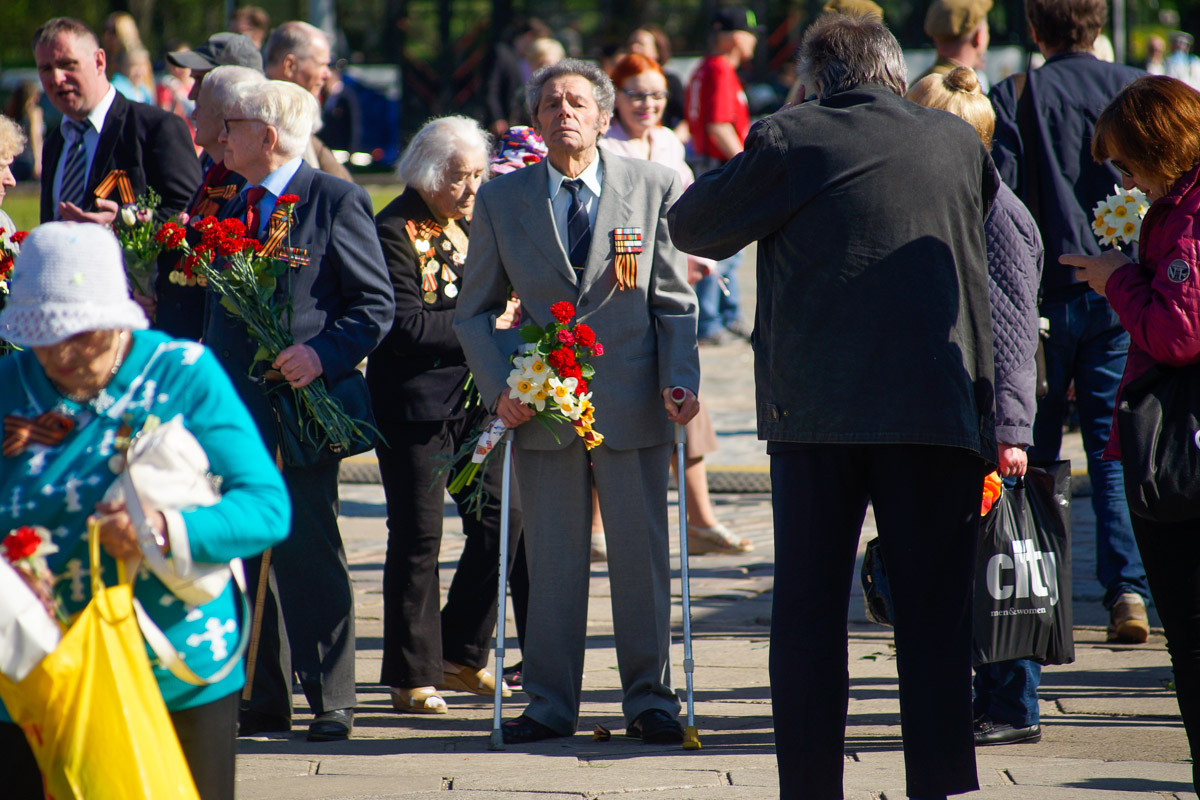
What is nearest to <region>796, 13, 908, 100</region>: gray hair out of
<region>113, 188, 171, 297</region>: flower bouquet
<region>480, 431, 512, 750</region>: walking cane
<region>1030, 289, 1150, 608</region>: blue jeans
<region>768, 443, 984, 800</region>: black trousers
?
<region>768, 443, 984, 800</region>: black trousers

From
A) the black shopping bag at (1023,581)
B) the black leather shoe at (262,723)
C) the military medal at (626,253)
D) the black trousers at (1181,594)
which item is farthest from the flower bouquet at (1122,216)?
the black leather shoe at (262,723)

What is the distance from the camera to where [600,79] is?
487 centimetres

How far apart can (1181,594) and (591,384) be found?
197 cm

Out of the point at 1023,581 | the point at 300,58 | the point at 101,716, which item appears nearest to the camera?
the point at 101,716

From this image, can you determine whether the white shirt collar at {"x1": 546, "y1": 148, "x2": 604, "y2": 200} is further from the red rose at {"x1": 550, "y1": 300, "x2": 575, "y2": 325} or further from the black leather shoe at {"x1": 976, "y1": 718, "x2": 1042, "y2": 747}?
the black leather shoe at {"x1": 976, "y1": 718, "x2": 1042, "y2": 747}

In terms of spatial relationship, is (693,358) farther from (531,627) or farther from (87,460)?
(87,460)

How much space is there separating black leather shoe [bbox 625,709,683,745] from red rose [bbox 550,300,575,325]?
1.29 metres

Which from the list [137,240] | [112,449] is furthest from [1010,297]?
[137,240]

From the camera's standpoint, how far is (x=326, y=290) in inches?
189

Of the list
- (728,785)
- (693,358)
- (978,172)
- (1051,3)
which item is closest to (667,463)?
(693,358)

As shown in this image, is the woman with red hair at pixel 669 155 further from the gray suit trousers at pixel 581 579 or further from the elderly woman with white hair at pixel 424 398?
the gray suit trousers at pixel 581 579

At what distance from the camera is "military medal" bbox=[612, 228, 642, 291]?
4719 millimetres

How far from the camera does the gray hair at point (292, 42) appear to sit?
6.87 m

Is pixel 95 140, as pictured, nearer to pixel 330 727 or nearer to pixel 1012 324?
pixel 330 727
